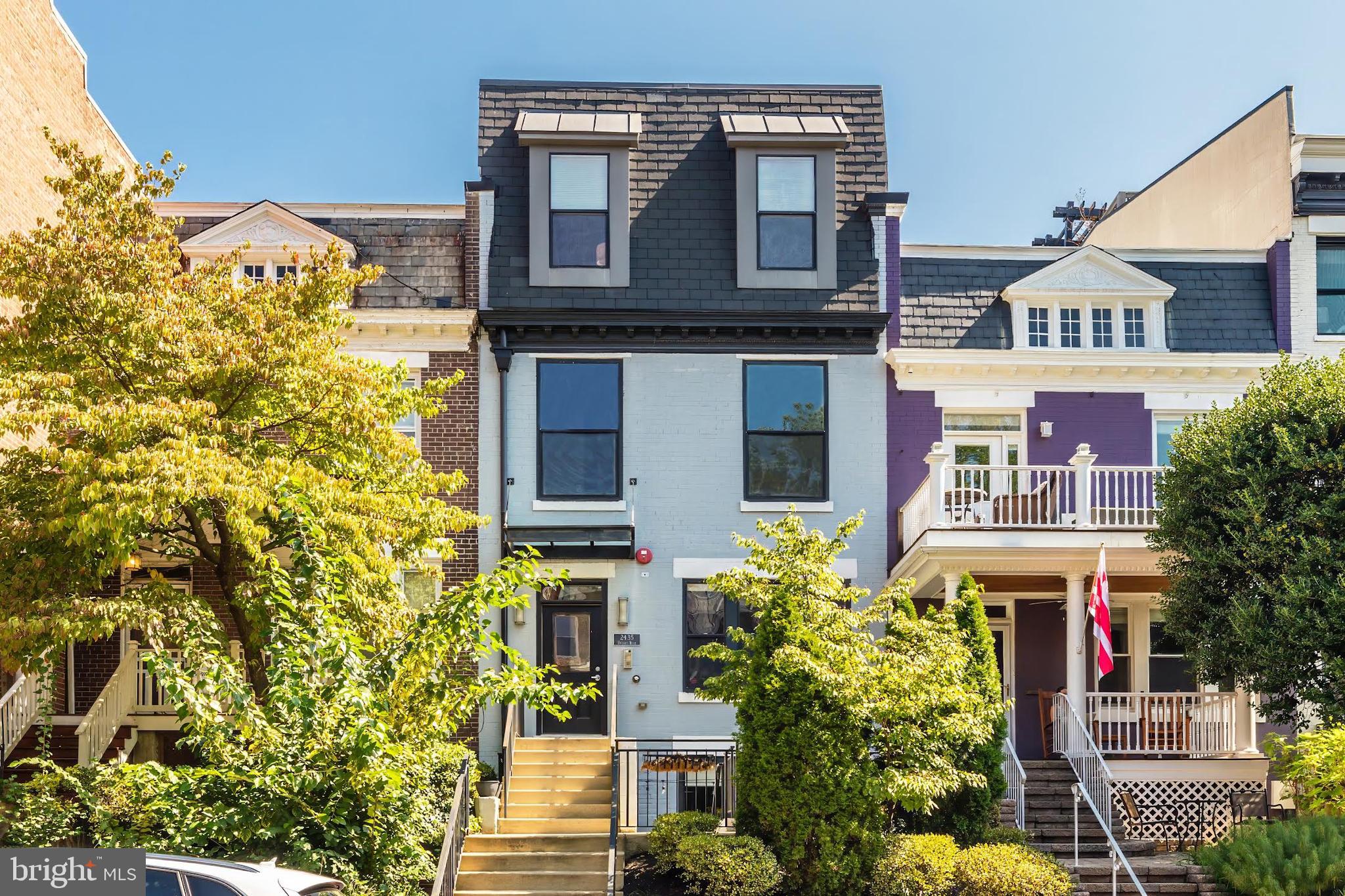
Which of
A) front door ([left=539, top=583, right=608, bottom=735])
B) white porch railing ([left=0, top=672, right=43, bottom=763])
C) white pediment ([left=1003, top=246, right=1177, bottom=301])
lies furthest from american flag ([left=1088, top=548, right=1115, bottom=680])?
white porch railing ([left=0, top=672, right=43, bottom=763])

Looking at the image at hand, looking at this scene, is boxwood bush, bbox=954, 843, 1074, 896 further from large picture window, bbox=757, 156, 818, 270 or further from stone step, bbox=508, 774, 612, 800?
large picture window, bbox=757, 156, 818, 270

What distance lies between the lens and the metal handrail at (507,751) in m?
18.1

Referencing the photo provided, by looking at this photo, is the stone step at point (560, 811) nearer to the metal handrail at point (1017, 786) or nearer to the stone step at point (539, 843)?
the stone step at point (539, 843)

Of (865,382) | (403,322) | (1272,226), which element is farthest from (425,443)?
(1272,226)

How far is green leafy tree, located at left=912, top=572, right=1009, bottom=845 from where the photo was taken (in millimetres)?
16375

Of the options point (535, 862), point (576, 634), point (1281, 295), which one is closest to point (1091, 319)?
point (1281, 295)

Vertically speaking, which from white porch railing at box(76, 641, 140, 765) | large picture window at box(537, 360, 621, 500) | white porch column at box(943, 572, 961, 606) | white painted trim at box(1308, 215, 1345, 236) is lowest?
white porch railing at box(76, 641, 140, 765)

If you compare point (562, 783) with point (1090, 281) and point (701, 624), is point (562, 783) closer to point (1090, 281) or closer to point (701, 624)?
point (701, 624)

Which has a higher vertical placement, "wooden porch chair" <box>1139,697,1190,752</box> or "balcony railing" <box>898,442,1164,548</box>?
"balcony railing" <box>898,442,1164,548</box>

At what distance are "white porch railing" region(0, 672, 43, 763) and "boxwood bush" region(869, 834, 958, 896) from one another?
1038 cm

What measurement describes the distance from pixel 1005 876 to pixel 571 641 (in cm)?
736

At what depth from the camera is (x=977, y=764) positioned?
16453mm

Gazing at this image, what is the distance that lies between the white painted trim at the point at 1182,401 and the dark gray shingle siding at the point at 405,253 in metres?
10.4

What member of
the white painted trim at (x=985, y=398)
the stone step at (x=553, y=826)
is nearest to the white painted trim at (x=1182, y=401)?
the white painted trim at (x=985, y=398)
